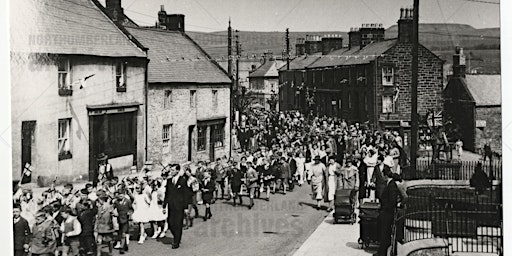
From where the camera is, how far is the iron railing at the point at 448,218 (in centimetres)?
483

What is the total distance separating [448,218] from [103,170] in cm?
295

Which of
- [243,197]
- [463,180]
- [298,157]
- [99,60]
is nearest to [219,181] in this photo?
[243,197]

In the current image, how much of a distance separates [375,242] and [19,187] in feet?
9.83

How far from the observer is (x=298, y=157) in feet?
22.4

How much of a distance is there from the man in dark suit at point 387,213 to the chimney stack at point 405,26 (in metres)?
1.23

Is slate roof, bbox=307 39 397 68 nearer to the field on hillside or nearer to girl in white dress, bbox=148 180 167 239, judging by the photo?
the field on hillside

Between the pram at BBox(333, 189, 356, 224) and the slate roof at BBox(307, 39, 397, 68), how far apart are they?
1232mm

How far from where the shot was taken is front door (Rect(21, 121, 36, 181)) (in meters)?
4.77

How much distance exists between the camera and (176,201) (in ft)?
18.2

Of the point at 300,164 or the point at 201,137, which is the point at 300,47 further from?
the point at 300,164

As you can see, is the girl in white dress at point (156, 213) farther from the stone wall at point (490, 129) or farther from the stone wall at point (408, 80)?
the stone wall at point (490, 129)

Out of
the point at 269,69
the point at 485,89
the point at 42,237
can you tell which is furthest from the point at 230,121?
the point at 485,89

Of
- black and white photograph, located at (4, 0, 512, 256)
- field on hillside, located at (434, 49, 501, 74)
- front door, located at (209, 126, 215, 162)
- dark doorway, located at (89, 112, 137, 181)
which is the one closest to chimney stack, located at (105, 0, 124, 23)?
black and white photograph, located at (4, 0, 512, 256)

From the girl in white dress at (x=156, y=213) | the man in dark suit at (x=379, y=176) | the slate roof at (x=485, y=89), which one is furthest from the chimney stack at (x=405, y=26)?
the girl in white dress at (x=156, y=213)
